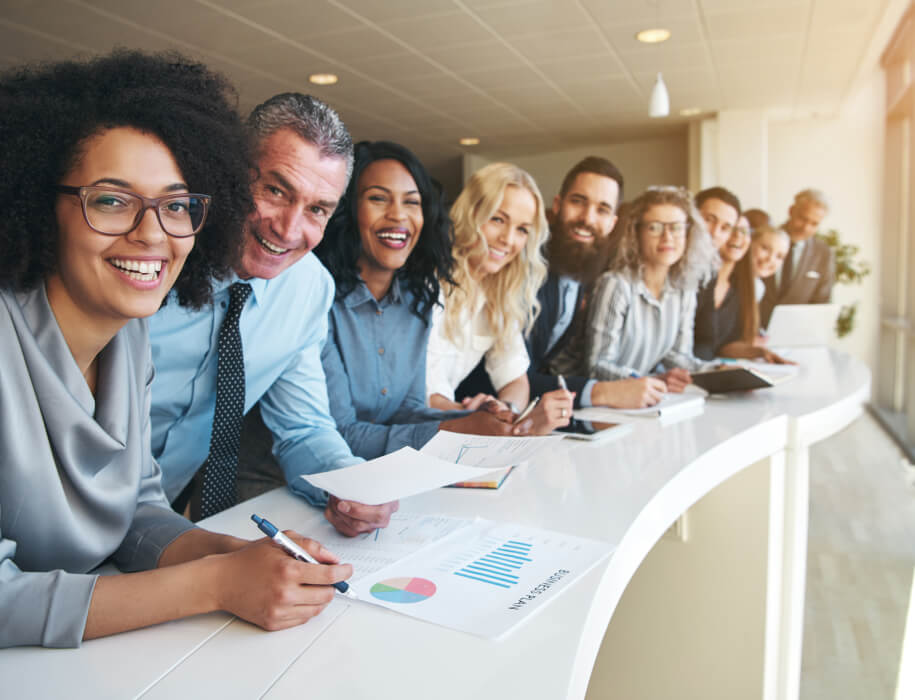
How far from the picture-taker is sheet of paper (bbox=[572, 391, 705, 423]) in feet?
7.08

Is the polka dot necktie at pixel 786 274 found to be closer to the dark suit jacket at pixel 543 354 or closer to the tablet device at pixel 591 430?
the dark suit jacket at pixel 543 354

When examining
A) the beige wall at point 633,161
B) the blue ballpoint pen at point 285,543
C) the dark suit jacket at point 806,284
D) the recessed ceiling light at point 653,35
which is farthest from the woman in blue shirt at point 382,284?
the beige wall at point 633,161

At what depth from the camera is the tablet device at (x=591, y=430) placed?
1.84 m

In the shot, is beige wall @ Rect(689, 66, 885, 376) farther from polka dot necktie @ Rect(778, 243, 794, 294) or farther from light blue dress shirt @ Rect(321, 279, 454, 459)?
light blue dress shirt @ Rect(321, 279, 454, 459)

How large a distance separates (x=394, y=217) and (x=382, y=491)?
1049 mm

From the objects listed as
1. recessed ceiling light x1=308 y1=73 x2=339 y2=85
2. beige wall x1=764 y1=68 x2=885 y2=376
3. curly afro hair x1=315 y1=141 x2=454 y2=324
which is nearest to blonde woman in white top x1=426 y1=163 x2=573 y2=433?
curly afro hair x1=315 y1=141 x2=454 y2=324

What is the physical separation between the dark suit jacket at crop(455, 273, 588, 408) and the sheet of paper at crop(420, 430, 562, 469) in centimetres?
131

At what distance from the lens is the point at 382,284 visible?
198 cm

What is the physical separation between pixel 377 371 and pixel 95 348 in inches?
39.4

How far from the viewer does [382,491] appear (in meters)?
1.00

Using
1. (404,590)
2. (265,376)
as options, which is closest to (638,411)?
(265,376)

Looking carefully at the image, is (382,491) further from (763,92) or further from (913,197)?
(763,92)

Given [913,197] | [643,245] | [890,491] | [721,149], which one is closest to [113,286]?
[643,245]

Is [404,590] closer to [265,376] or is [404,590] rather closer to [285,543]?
[285,543]
